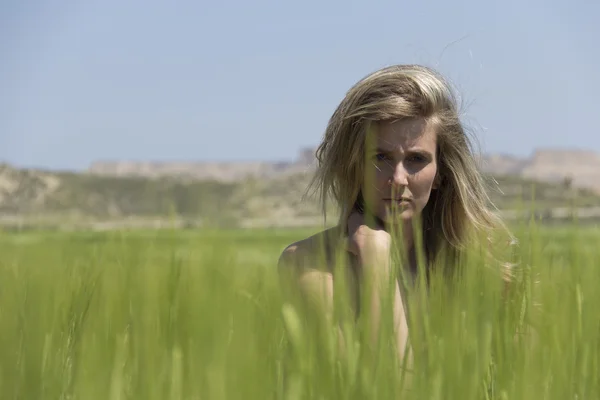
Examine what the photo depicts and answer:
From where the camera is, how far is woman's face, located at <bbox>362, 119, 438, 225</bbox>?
2121 mm

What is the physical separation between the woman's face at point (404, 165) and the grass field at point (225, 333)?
2.18 feet

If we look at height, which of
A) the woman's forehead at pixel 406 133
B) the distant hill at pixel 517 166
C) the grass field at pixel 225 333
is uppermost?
the woman's forehead at pixel 406 133

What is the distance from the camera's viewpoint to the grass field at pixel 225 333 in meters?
0.85

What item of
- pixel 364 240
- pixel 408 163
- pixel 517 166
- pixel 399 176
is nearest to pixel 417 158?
pixel 408 163

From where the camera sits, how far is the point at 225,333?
0.84 meters

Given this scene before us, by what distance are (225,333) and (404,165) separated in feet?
4.80

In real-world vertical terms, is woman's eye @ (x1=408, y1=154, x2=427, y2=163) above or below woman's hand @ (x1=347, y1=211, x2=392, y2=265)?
above

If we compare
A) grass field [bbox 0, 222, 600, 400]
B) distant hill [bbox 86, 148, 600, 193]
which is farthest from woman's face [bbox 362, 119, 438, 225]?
distant hill [bbox 86, 148, 600, 193]

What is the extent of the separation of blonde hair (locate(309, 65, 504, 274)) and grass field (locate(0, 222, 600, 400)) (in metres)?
0.92

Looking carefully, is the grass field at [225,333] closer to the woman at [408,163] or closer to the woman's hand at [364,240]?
the woman's hand at [364,240]

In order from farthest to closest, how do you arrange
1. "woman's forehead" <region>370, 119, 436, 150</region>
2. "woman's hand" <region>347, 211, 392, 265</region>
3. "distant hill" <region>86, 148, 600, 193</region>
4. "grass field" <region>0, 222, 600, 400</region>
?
→ "distant hill" <region>86, 148, 600, 193</region>
"woman's forehead" <region>370, 119, 436, 150</region>
"woman's hand" <region>347, 211, 392, 265</region>
"grass field" <region>0, 222, 600, 400</region>

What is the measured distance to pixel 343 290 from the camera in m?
1.08

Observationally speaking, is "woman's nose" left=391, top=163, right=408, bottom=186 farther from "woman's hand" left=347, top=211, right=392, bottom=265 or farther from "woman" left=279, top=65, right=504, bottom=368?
"woman's hand" left=347, top=211, right=392, bottom=265

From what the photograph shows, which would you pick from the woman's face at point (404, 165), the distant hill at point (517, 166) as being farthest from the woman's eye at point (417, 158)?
the distant hill at point (517, 166)
